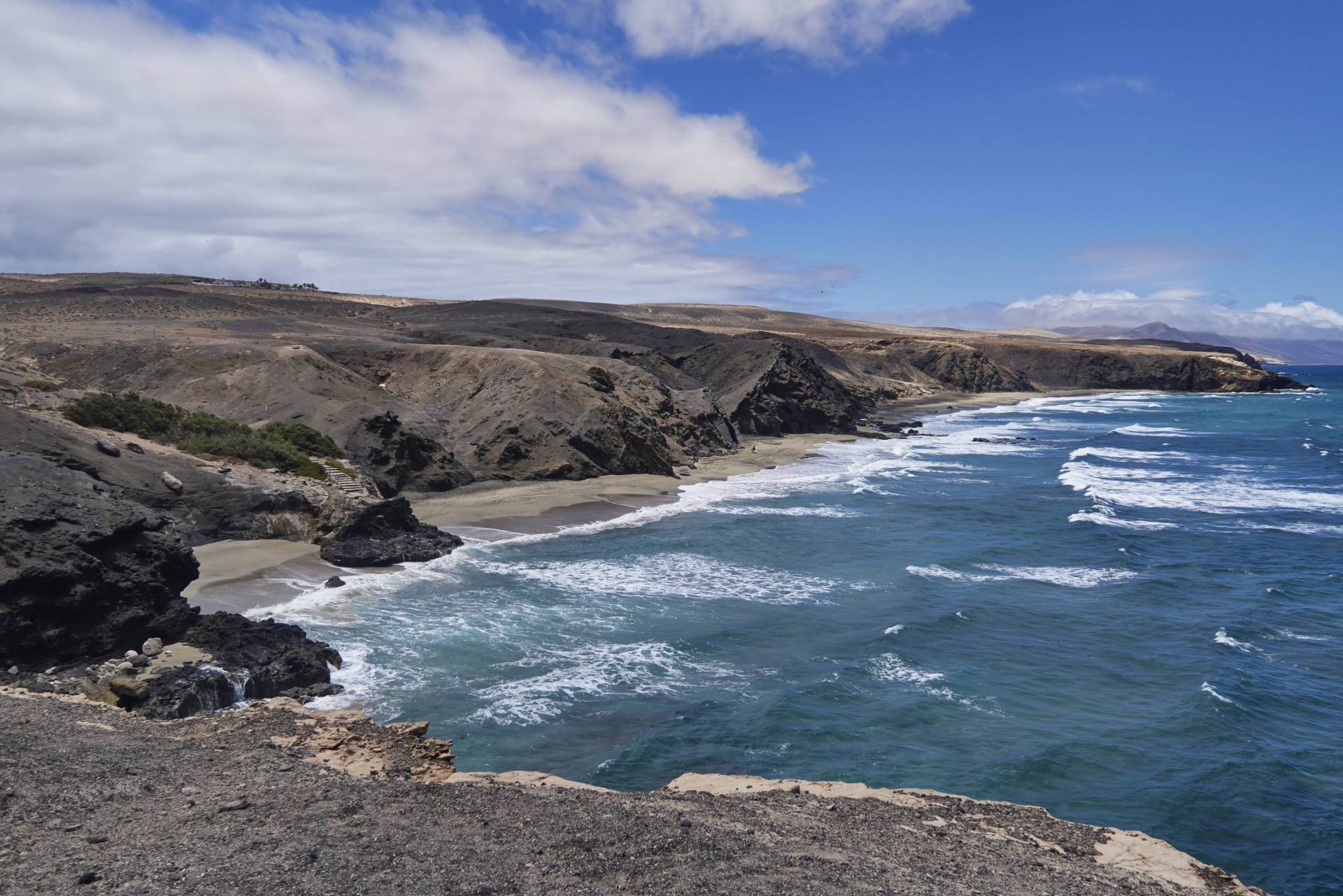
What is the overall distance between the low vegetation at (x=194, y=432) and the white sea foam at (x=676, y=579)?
755 centimetres

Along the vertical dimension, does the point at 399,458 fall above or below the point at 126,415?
below

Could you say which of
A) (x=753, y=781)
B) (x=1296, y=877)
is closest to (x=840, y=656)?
(x=753, y=781)

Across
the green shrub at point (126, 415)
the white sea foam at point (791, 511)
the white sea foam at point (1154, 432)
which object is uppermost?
the green shrub at point (126, 415)

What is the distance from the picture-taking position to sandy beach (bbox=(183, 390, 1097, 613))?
20.2 meters

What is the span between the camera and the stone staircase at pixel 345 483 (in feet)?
86.3

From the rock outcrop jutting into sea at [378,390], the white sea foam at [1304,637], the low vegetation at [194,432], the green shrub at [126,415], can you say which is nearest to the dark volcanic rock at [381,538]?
the rock outcrop jutting into sea at [378,390]

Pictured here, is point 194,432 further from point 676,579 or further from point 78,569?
point 676,579

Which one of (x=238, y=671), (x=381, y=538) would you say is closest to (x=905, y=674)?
(x=238, y=671)

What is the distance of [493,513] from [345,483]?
19.0 feet

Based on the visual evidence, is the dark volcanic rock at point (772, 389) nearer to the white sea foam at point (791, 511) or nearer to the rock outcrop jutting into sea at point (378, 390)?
the rock outcrop jutting into sea at point (378, 390)

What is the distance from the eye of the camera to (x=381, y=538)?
24500 millimetres

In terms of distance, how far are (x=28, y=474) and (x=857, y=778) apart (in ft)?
48.4

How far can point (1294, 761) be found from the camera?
1385 centimetres

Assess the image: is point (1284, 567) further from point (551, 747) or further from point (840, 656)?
point (551, 747)
